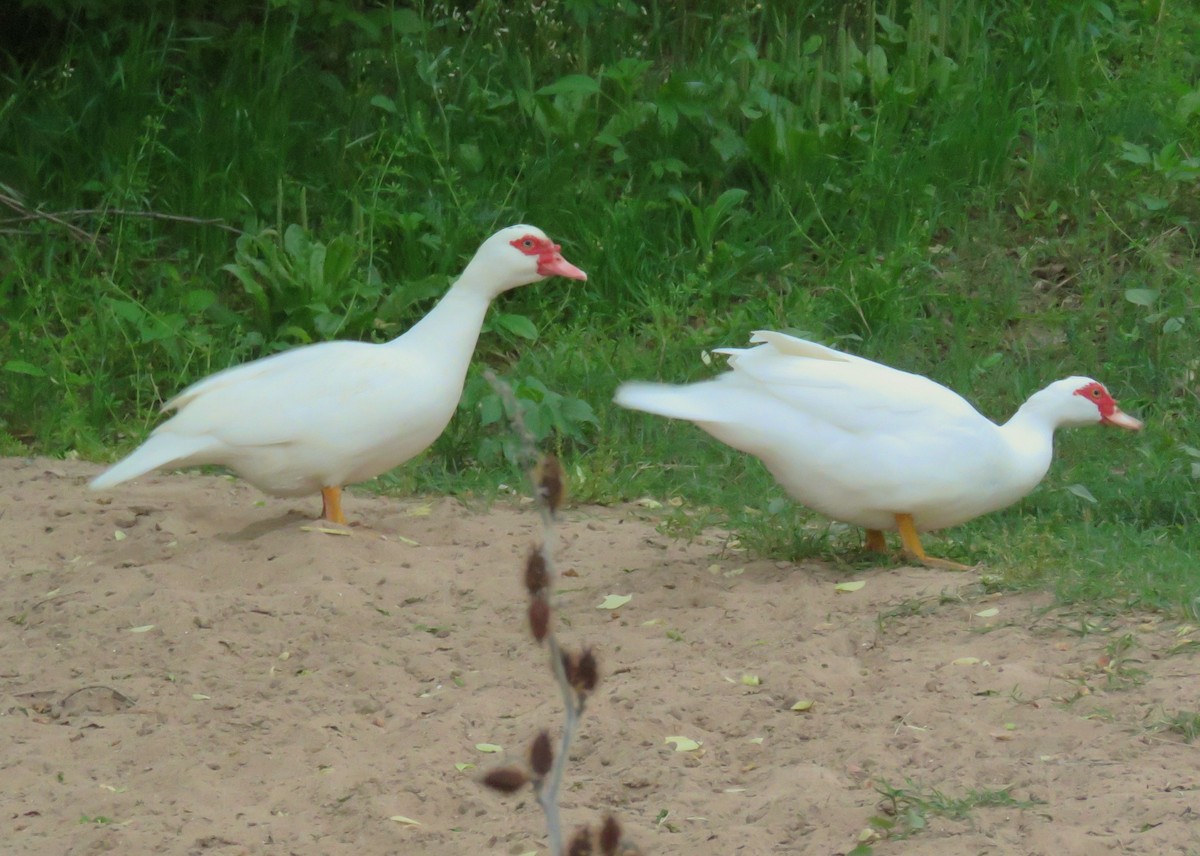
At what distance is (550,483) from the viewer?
1539mm

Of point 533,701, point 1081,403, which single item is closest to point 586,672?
point 533,701

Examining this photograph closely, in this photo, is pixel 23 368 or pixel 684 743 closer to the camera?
pixel 684 743

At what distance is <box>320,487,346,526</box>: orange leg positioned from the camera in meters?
5.38

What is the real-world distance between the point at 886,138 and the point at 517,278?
3.05 meters

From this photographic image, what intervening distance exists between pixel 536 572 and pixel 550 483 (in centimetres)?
9

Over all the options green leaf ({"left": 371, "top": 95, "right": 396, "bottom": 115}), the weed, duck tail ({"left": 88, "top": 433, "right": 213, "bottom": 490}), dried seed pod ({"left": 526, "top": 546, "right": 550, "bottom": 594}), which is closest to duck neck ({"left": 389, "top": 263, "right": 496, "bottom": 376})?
duck tail ({"left": 88, "top": 433, "right": 213, "bottom": 490})

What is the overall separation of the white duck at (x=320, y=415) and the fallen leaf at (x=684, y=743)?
1771mm

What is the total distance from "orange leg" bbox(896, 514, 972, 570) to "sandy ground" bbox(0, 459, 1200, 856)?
3.8 inches

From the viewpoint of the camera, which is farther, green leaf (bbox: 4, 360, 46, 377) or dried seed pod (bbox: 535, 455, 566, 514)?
green leaf (bbox: 4, 360, 46, 377)

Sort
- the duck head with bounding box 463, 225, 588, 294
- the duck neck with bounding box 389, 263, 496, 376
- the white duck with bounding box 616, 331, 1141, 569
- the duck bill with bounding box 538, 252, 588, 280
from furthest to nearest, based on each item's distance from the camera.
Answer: the duck bill with bounding box 538, 252, 588, 280 → the duck head with bounding box 463, 225, 588, 294 → the duck neck with bounding box 389, 263, 496, 376 → the white duck with bounding box 616, 331, 1141, 569

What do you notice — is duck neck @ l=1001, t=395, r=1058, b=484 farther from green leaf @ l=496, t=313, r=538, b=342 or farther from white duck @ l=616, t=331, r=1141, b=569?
green leaf @ l=496, t=313, r=538, b=342

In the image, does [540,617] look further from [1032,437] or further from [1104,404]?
[1104,404]

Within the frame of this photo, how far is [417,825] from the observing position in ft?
11.7

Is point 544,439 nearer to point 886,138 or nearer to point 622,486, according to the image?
point 622,486
